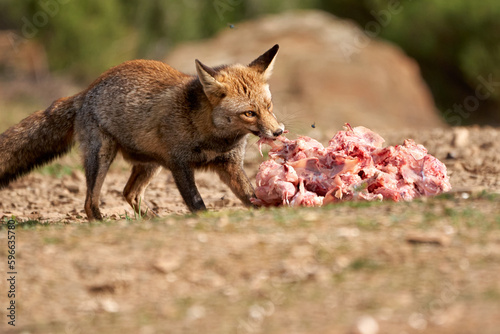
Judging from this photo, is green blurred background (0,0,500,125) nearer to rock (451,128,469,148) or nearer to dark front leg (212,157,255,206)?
rock (451,128,469,148)

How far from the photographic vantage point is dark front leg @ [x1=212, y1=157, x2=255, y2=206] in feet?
22.5

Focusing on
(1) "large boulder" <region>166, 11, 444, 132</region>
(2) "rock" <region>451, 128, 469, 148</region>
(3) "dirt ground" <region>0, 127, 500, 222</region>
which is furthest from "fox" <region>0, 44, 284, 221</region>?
(1) "large boulder" <region>166, 11, 444, 132</region>

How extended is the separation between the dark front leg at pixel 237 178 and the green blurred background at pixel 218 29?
13.5 meters

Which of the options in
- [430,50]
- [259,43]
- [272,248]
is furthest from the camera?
[430,50]

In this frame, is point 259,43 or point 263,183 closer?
point 263,183

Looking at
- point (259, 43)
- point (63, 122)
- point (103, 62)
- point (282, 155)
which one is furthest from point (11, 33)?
point (282, 155)

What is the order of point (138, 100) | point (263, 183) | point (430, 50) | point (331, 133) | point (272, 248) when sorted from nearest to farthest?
point (272, 248) → point (263, 183) → point (138, 100) → point (331, 133) → point (430, 50)

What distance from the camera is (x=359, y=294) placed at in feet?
12.5

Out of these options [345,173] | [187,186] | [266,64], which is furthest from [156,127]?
[345,173]

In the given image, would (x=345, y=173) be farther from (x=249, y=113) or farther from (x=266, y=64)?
(x=266, y=64)

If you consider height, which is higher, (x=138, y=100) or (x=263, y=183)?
(x=138, y=100)

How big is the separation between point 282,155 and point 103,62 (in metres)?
14.7

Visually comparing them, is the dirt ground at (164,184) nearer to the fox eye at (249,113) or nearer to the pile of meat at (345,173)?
the pile of meat at (345,173)

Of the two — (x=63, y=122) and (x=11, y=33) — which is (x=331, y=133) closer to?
(x=63, y=122)
